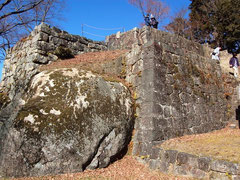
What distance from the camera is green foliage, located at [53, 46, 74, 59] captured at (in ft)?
25.7

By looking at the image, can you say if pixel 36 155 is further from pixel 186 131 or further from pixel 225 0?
pixel 225 0

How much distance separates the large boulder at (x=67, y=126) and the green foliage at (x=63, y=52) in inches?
117

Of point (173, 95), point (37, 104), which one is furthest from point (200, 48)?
point (37, 104)

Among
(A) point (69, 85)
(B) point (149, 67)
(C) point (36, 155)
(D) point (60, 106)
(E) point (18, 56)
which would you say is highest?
(E) point (18, 56)

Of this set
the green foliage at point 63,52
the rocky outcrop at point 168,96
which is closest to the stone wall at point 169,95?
the rocky outcrop at point 168,96

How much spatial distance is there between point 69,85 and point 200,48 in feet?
26.3

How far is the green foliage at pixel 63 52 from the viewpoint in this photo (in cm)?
782

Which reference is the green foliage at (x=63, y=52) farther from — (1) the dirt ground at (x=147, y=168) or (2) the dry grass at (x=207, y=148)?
(2) the dry grass at (x=207, y=148)

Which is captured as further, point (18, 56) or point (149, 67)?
point (18, 56)

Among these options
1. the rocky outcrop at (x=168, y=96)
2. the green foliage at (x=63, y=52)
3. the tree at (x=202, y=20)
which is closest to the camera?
the rocky outcrop at (x=168, y=96)

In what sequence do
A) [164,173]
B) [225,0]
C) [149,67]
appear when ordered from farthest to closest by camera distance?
[225,0] < [149,67] < [164,173]

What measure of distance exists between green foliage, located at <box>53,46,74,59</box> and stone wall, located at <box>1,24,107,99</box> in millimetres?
150

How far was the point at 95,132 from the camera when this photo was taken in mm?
4266

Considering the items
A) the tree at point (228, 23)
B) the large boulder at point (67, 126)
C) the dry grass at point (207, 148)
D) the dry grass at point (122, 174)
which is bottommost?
the dry grass at point (122, 174)
